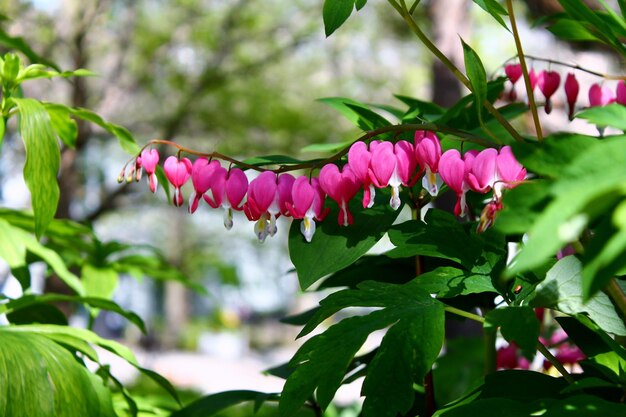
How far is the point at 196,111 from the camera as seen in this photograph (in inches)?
281

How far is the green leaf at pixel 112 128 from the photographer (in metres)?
1.03

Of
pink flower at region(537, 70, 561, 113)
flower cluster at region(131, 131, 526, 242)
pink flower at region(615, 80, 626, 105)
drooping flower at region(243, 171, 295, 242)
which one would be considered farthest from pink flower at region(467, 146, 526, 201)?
pink flower at region(537, 70, 561, 113)

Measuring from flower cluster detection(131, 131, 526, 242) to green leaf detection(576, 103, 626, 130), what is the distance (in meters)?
0.14

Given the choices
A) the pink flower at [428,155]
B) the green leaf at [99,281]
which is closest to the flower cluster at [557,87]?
the pink flower at [428,155]

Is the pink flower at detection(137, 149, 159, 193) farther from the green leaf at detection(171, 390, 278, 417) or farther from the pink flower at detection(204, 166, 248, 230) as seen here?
the green leaf at detection(171, 390, 278, 417)

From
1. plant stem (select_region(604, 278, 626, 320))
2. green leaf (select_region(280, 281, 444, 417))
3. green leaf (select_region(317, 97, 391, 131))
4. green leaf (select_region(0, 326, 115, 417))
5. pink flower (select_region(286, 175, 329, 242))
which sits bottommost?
green leaf (select_region(0, 326, 115, 417))

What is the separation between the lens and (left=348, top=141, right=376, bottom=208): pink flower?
777 mm

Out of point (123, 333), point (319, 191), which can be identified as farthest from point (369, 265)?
point (123, 333)

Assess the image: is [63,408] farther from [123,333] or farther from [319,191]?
[123,333]

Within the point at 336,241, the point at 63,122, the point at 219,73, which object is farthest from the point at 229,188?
the point at 219,73

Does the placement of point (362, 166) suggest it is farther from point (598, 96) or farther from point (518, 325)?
point (598, 96)

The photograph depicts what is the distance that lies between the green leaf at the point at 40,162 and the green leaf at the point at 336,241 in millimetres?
291

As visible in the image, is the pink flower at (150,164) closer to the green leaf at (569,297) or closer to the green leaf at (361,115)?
the green leaf at (361,115)

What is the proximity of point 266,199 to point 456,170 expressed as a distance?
22cm
